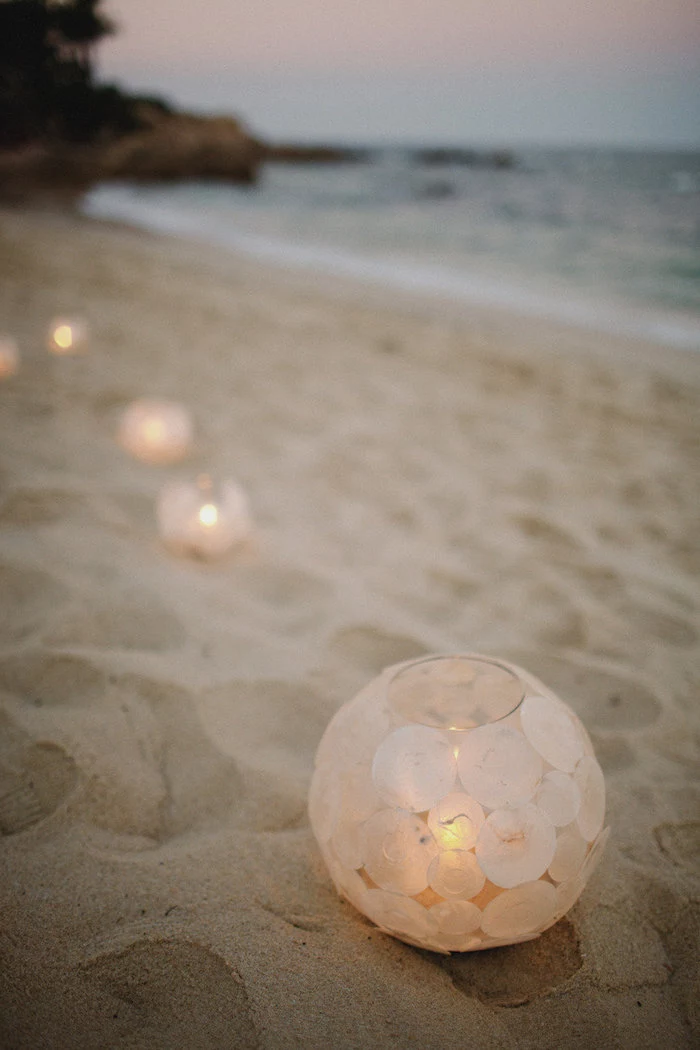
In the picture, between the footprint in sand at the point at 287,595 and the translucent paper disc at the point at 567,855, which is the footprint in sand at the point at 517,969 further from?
the footprint in sand at the point at 287,595

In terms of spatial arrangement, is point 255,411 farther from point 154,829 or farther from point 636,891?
point 636,891

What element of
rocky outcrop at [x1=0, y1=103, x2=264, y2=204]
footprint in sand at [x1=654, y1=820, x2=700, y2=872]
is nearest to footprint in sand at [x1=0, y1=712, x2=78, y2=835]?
footprint in sand at [x1=654, y1=820, x2=700, y2=872]

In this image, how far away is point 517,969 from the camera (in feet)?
3.15

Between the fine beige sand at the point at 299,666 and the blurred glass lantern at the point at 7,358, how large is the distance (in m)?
0.15

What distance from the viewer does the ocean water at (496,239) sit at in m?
6.61

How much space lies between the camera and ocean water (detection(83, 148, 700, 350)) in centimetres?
661

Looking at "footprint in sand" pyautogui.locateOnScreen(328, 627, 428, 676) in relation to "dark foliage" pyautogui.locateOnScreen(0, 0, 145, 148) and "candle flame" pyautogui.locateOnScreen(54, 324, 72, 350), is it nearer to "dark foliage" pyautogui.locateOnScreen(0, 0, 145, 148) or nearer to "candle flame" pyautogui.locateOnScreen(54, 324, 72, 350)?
"candle flame" pyautogui.locateOnScreen(54, 324, 72, 350)

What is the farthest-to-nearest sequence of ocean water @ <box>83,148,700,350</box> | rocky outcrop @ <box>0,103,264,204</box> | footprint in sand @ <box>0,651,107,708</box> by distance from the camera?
rocky outcrop @ <box>0,103,264,204</box> < ocean water @ <box>83,148,700,350</box> < footprint in sand @ <box>0,651,107,708</box>

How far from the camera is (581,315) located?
237 inches

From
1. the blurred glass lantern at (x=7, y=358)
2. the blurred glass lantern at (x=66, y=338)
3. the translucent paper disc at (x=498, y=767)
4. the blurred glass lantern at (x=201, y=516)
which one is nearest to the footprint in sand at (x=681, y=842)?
the translucent paper disc at (x=498, y=767)

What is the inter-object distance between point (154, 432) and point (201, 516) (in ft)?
2.62

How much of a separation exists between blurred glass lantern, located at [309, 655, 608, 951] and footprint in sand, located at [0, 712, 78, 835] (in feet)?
1.80

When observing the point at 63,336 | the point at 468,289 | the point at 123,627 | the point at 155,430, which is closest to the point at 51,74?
the point at 468,289

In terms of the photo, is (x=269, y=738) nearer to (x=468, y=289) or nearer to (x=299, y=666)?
(x=299, y=666)
